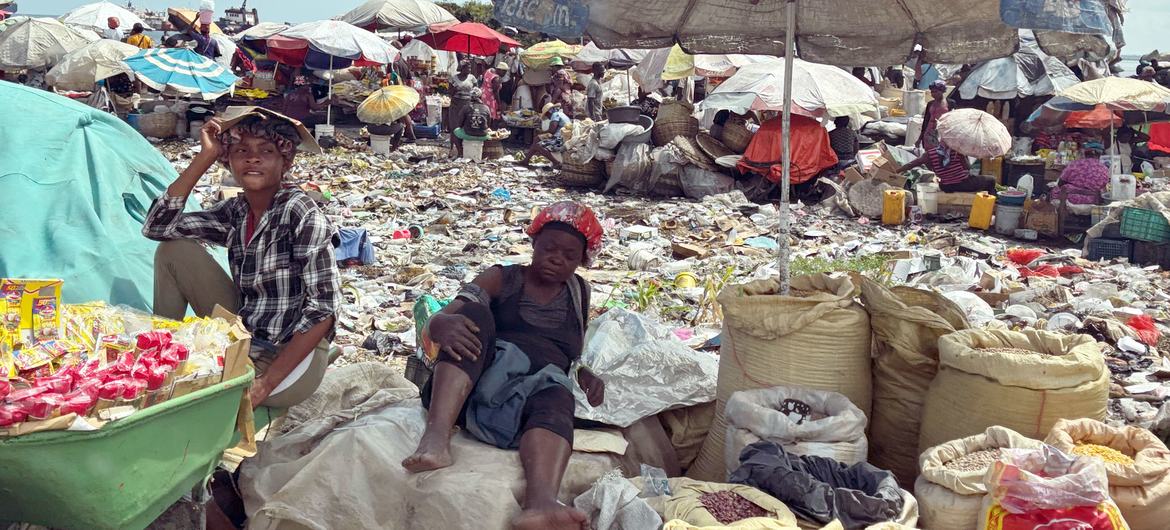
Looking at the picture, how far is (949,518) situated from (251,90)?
16335mm

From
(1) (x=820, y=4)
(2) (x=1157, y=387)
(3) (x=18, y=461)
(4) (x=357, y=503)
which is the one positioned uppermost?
(1) (x=820, y=4)

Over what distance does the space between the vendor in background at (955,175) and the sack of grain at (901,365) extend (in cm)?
793

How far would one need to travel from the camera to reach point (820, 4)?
163 inches

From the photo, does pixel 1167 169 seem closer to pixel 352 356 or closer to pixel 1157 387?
pixel 1157 387

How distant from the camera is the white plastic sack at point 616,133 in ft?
40.0

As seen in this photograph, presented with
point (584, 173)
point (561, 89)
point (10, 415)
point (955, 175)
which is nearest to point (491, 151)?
point (584, 173)

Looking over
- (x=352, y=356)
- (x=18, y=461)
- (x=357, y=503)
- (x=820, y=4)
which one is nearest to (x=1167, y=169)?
(x=820, y=4)

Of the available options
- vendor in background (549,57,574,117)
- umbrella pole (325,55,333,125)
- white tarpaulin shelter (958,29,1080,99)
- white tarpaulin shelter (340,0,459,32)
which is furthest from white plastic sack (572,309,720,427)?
white tarpaulin shelter (340,0,459,32)

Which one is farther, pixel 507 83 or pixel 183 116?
pixel 507 83

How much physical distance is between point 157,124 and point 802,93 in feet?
33.0

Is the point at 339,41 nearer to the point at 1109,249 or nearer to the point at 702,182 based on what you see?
the point at 702,182

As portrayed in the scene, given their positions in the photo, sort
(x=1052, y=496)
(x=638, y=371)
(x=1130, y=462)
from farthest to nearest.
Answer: (x=638, y=371) < (x=1130, y=462) < (x=1052, y=496)

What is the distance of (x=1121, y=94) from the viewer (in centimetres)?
1095

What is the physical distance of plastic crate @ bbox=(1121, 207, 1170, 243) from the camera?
26.6ft
